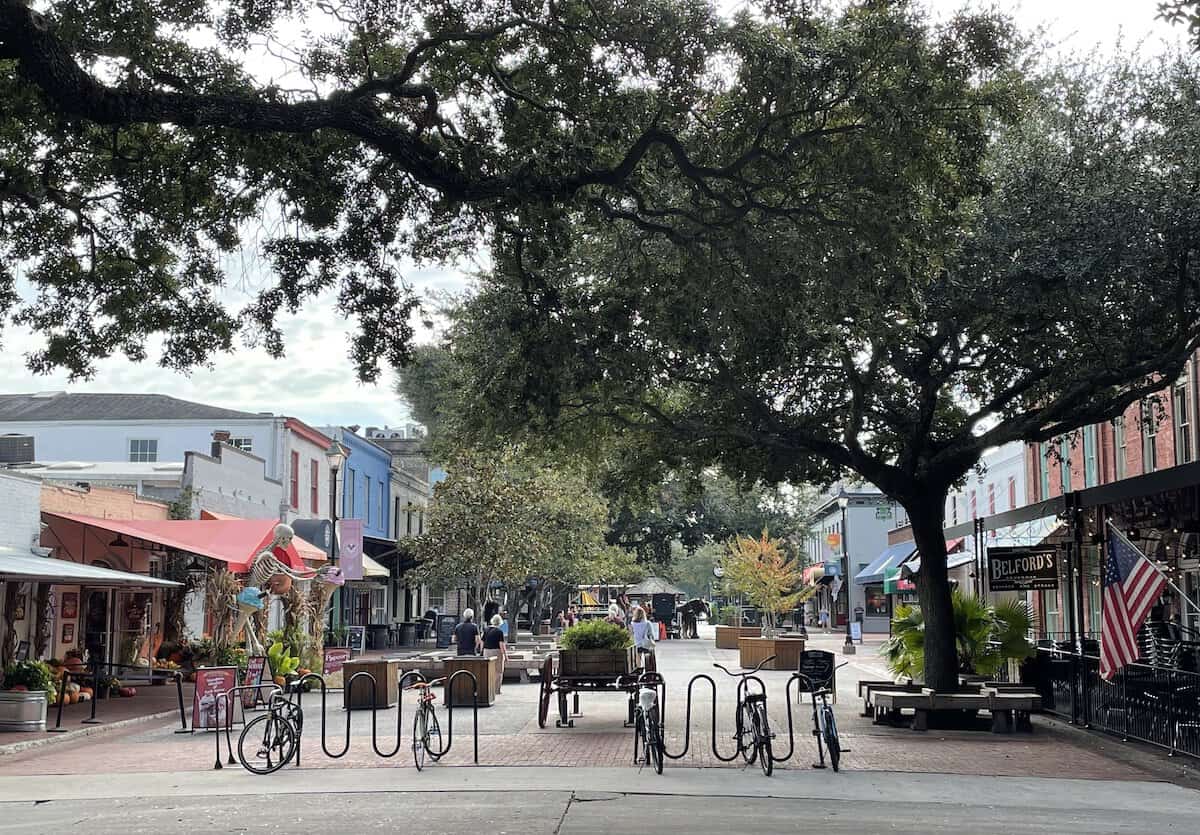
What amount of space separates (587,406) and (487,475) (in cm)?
1828

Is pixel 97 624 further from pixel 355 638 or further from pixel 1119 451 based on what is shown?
pixel 1119 451

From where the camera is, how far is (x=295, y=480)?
3978 cm

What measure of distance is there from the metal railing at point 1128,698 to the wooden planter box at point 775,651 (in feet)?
30.4

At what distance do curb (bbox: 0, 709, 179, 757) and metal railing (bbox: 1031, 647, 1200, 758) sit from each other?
13965 millimetres

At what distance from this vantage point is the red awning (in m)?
23.2

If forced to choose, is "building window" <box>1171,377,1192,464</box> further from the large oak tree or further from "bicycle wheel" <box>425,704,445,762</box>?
"bicycle wheel" <box>425,704,445,762</box>

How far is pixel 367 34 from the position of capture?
11953mm

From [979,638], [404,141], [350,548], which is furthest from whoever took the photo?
[350,548]

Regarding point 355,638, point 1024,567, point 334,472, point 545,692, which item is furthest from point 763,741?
point 355,638

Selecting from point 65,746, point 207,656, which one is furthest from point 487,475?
point 65,746

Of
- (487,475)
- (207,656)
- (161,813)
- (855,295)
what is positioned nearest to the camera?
(161,813)

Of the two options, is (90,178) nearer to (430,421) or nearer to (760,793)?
(760,793)

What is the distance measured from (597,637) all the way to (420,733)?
4434mm

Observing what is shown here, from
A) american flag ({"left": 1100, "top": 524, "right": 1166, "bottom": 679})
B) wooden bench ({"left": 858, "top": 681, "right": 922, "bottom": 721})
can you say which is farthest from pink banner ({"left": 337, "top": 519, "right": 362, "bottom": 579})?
american flag ({"left": 1100, "top": 524, "right": 1166, "bottom": 679})
